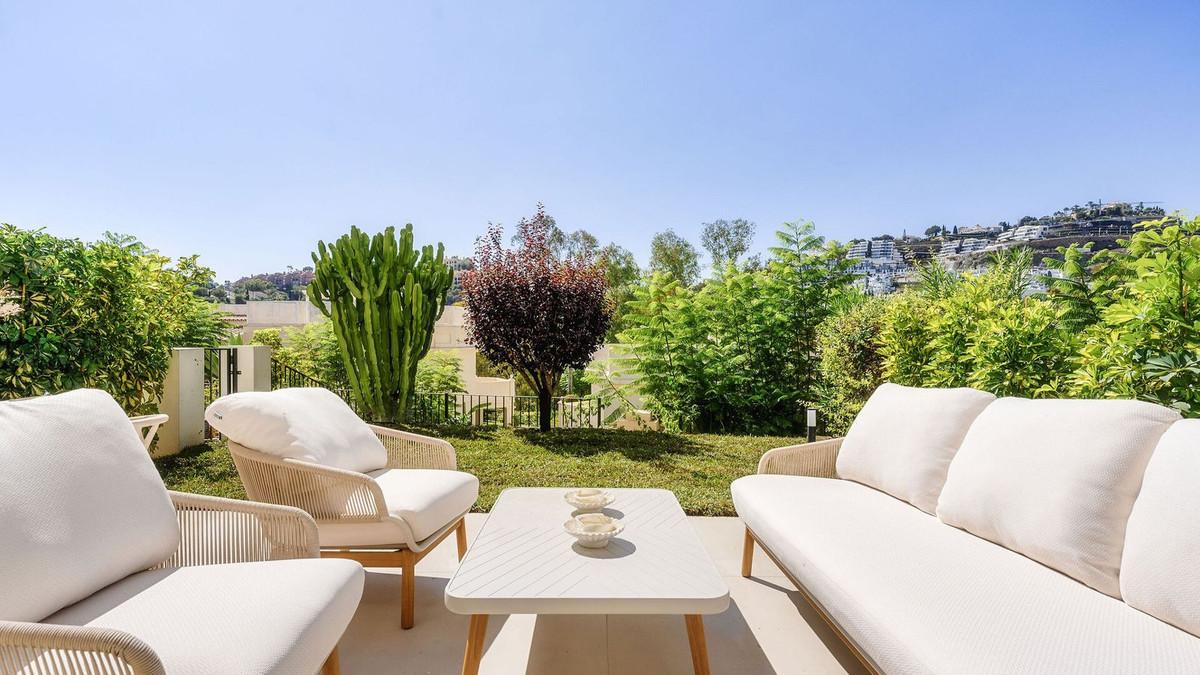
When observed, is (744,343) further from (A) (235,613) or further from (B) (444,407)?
(A) (235,613)

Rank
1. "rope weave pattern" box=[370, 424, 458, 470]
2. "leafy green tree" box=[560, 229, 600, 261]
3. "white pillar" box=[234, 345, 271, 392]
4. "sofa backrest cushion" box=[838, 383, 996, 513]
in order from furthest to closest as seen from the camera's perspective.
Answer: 1. "leafy green tree" box=[560, 229, 600, 261]
2. "white pillar" box=[234, 345, 271, 392]
3. "rope weave pattern" box=[370, 424, 458, 470]
4. "sofa backrest cushion" box=[838, 383, 996, 513]

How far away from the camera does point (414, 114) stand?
8664 millimetres

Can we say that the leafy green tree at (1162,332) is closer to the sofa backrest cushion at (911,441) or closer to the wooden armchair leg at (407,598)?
the sofa backrest cushion at (911,441)

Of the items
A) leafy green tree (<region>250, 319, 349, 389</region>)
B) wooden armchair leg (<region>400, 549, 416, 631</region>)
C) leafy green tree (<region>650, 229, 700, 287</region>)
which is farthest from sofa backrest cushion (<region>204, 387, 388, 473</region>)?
leafy green tree (<region>650, 229, 700, 287</region>)

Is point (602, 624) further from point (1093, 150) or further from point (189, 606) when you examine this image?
point (1093, 150)

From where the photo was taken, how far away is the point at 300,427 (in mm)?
2615

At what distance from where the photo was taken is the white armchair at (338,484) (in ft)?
7.51

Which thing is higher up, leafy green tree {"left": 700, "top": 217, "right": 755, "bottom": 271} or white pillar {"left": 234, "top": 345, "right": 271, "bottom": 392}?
leafy green tree {"left": 700, "top": 217, "right": 755, "bottom": 271}

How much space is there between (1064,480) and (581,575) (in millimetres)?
1453

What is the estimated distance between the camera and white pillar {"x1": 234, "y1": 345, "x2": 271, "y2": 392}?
6625mm

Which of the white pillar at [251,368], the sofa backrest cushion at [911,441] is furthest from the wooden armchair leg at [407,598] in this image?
the white pillar at [251,368]

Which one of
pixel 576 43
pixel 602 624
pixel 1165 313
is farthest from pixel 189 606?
pixel 576 43

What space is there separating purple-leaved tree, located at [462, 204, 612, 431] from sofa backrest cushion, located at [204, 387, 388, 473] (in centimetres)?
365

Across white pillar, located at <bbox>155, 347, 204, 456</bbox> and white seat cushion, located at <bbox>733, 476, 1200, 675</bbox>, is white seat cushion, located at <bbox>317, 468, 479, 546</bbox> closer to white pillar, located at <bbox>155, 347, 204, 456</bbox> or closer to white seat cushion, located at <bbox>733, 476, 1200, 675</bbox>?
white seat cushion, located at <bbox>733, 476, 1200, 675</bbox>
